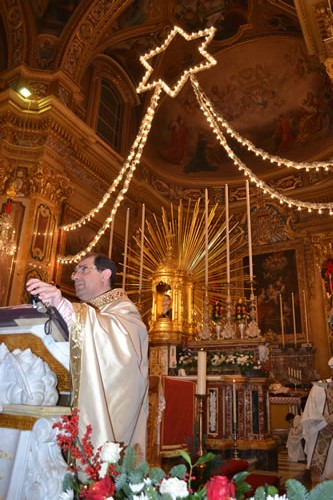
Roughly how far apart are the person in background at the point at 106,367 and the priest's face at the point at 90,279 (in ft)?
0.86

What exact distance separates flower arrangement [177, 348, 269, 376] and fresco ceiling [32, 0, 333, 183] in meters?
8.03

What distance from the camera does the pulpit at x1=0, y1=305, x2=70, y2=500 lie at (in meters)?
1.62

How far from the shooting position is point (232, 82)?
12805 mm

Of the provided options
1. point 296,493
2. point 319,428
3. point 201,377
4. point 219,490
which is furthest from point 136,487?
point 319,428

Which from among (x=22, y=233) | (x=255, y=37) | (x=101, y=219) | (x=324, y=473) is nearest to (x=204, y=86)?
(x=255, y=37)

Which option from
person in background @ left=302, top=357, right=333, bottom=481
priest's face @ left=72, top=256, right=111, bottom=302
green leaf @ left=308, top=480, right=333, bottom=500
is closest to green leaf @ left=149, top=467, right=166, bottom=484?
green leaf @ left=308, top=480, right=333, bottom=500

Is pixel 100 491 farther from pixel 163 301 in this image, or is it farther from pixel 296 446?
pixel 163 301

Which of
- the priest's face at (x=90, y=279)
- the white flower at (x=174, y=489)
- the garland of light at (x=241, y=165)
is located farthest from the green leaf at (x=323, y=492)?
the garland of light at (x=241, y=165)

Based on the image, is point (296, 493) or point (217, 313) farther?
point (217, 313)

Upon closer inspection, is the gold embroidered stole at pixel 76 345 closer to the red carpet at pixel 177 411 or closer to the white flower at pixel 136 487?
the white flower at pixel 136 487

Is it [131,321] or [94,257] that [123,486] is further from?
[94,257]

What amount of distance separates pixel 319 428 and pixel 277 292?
707 centimetres

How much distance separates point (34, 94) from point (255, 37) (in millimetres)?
6648

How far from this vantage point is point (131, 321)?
2.07 m
